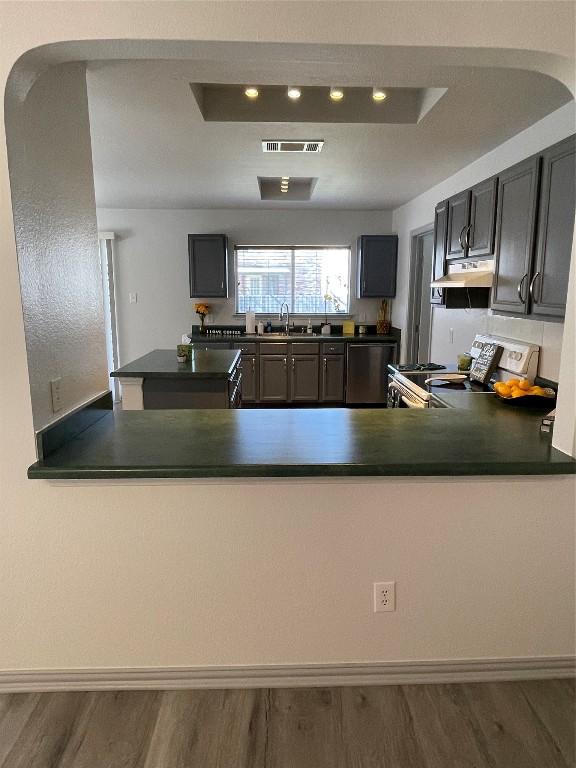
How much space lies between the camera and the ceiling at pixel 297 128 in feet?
6.62

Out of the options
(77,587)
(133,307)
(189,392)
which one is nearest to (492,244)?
(189,392)

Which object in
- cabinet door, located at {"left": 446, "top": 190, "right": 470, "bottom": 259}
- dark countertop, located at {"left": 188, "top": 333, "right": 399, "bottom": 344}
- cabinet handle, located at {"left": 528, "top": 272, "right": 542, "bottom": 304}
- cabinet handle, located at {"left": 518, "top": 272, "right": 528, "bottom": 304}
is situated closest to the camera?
cabinet handle, located at {"left": 528, "top": 272, "right": 542, "bottom": 304}

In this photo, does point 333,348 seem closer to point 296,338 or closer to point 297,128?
point 296,338

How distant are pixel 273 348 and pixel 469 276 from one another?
3.25m

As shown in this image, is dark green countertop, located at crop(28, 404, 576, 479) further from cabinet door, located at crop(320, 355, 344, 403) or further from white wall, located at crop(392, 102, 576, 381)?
cabinet door, located at crop(320, 355, 344, 403)

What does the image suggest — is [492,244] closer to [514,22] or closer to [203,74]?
[514,22]

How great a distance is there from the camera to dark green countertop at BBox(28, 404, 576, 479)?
158 centimetres

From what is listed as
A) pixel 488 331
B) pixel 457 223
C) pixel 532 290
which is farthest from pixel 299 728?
pixel 457 223

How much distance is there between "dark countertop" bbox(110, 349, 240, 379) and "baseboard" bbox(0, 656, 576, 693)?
6.07ft

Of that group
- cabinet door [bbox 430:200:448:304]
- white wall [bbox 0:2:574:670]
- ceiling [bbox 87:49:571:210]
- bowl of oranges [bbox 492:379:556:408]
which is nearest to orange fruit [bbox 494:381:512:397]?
bowl of oranges [bbox 492:379:556:408]

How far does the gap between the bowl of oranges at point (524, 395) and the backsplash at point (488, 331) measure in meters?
0.31

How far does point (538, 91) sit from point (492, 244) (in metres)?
0.73

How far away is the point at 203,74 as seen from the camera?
2.17 metres

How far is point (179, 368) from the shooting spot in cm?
349
